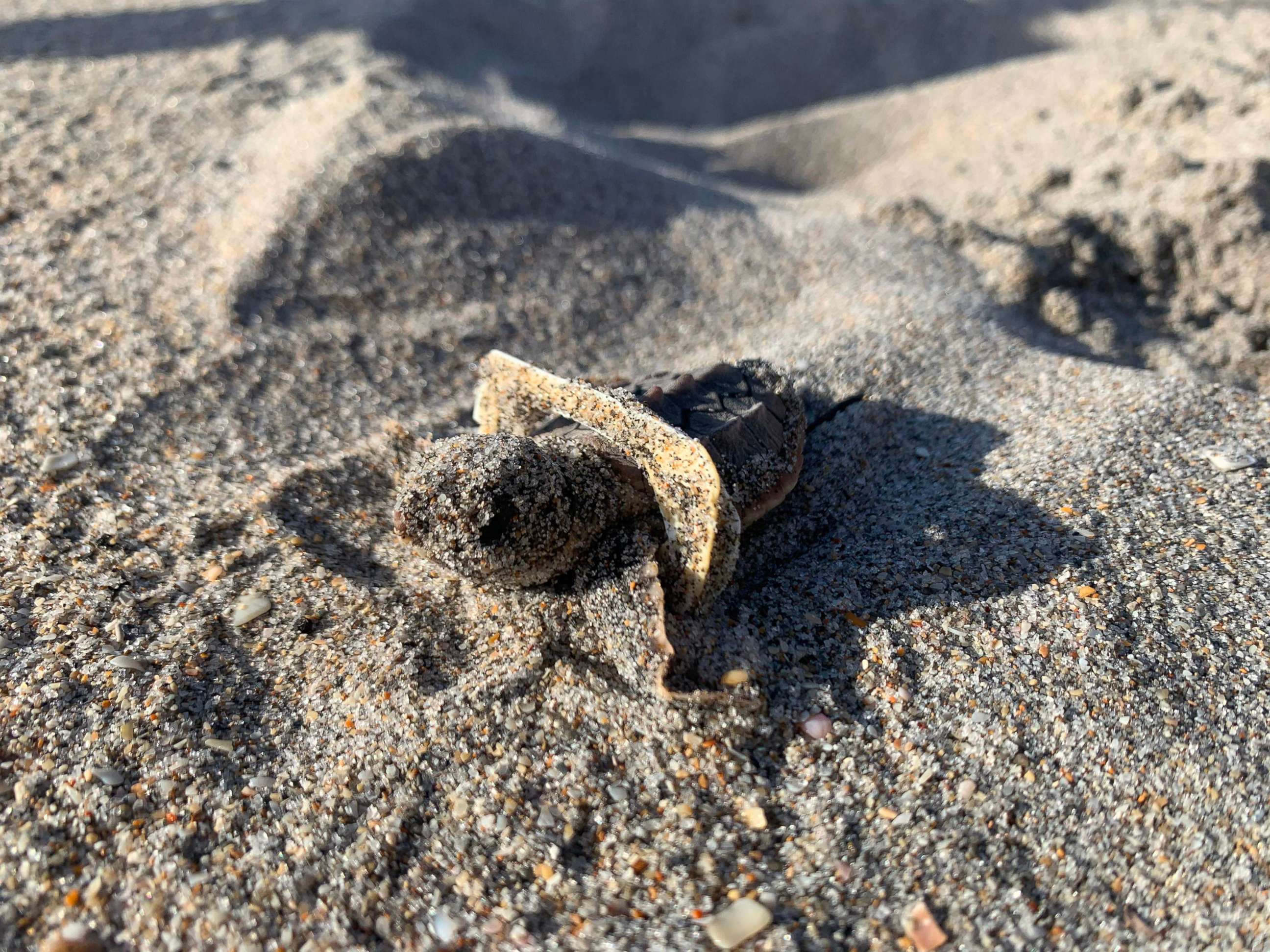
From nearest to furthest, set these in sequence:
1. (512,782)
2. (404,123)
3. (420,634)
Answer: (512,782) < (420,634) < (404,123)

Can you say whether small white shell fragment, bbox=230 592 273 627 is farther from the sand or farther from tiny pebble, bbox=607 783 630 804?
tiny pebble, bbox=607 783 630 804

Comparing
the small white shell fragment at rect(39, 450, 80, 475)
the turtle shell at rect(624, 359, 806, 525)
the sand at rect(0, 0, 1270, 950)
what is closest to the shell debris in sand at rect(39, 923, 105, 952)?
the sand at rect(0, 0, 1270, 950)

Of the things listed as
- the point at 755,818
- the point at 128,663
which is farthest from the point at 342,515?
the point at 755,818

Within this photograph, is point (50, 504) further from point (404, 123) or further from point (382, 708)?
point (404, 123)

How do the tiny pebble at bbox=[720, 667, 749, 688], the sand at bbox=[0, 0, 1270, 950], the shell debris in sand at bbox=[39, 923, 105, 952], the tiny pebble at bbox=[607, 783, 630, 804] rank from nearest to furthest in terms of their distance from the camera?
the shell debris in sand at bbox=[39, 923, 105, 952], the sand at bbox=[0, 0, 1270, 950], the tiny pebble at bbox=[607, 783, 630, 804], the tiny pebble at bbox=[720, 667, 749, 688]

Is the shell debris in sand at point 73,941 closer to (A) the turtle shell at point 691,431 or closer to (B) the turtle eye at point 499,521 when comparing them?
(B) the turtle eye at point 499,521

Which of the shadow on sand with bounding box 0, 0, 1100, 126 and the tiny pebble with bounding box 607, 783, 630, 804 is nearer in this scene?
the tiny pebble with bounding box 607, 783, 630, 804

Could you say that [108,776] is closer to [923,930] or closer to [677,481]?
[677,481]

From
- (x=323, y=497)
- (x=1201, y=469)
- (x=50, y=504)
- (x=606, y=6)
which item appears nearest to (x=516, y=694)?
(x=323, y=497)
